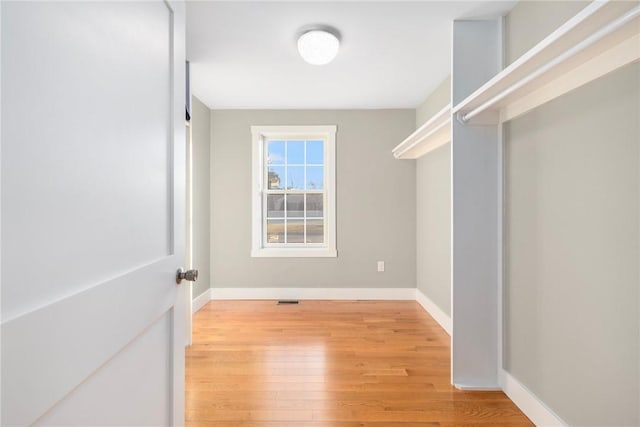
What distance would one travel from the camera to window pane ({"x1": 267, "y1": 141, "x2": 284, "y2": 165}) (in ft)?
14.4

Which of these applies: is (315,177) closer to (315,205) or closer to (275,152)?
(315,205)

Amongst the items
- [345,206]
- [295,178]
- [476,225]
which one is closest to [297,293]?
[345,206]

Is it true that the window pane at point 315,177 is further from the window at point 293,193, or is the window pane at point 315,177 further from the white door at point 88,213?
the white door at point 88,213

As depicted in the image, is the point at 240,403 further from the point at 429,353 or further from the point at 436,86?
the point at 436,86

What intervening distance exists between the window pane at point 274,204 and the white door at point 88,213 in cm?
328

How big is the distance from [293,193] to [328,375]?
8.24ft

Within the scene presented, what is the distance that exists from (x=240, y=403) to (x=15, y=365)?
1.73m

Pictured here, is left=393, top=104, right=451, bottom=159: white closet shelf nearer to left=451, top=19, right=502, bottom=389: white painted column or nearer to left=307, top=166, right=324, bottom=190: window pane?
left=451, top=19, right=502, bottom=389: white painted column

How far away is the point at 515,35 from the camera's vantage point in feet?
6.66

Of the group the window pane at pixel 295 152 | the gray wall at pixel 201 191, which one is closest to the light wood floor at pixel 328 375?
the gray wall at pixel 201 191

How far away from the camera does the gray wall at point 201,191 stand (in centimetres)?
370

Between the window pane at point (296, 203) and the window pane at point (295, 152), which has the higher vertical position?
the window pane at point (295, 152)

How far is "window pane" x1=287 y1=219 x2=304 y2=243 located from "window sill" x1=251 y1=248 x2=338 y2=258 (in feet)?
0.58

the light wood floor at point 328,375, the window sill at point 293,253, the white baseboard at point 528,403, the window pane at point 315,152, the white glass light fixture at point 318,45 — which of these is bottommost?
the light wood floor at point 328,375
